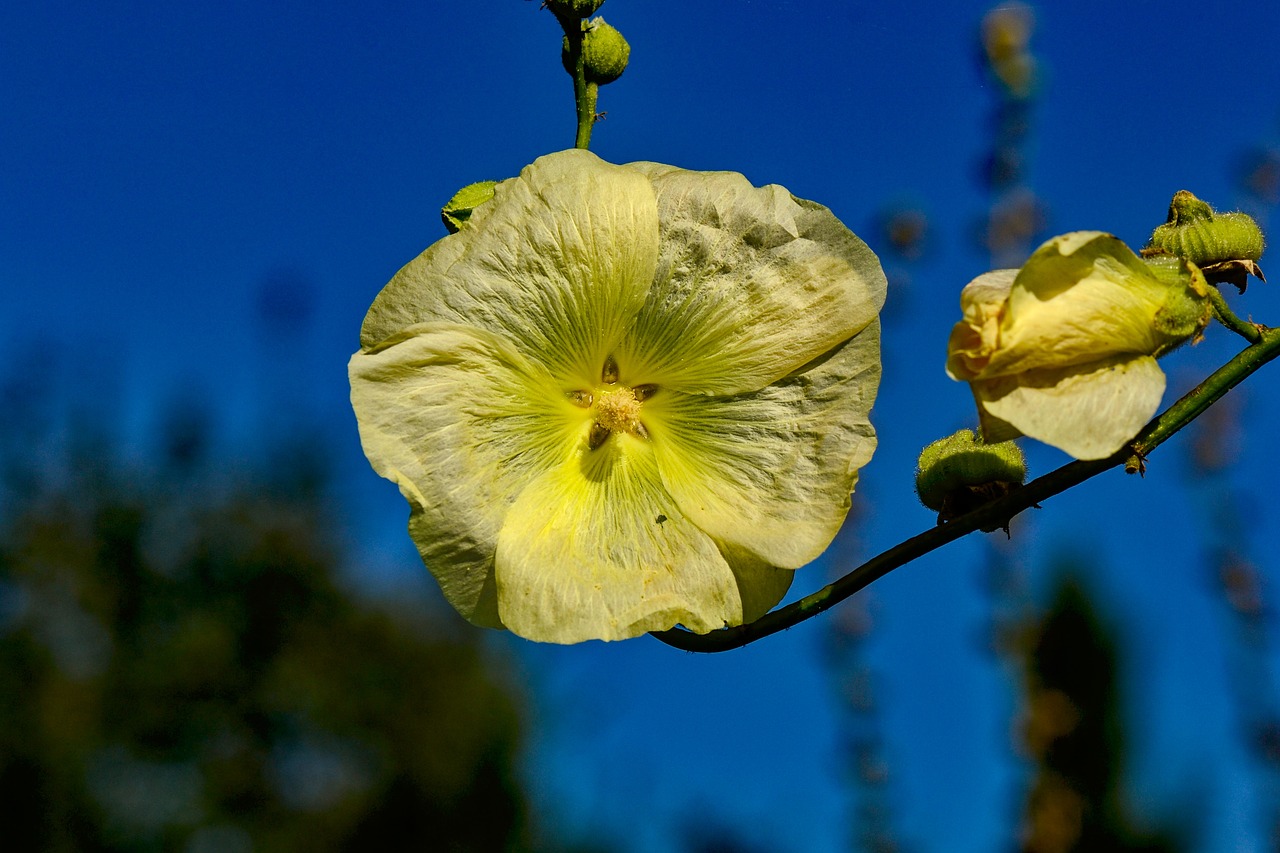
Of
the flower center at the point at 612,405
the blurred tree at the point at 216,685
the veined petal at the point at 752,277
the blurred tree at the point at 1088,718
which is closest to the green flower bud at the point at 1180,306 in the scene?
the veined petal at the point at 752,277

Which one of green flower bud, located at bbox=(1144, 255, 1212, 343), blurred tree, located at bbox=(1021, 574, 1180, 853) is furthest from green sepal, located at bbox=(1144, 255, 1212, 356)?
blurred tree, located at bbox=(1021, 574, 1180, 853)

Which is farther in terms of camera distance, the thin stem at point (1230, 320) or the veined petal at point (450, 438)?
the veined petal at point (450, 438)

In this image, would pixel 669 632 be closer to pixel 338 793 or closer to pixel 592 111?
pixel 592 111

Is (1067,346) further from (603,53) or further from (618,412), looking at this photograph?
(603,53)

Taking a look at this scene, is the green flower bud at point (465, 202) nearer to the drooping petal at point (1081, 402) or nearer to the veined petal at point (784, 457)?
the veined petal at point (784, 457)

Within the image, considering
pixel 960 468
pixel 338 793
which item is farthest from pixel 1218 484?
pixel 338 793

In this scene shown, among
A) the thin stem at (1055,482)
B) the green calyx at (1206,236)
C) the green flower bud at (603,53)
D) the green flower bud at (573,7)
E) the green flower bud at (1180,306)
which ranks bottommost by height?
the thin stem at (1055,482)

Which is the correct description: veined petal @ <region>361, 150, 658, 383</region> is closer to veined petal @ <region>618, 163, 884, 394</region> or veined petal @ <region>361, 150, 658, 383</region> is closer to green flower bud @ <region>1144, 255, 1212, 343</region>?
veined petal @ <region>618, 163, 884, 394</region>
